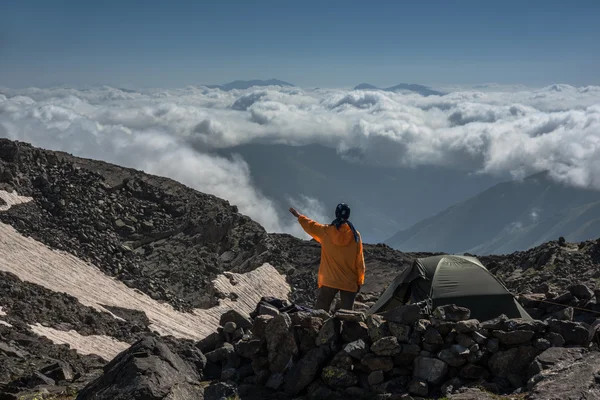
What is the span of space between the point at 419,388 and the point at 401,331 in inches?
36.4

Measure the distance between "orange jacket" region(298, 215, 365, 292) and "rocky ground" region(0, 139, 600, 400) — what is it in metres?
4.02

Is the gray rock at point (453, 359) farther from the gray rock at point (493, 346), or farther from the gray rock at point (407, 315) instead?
the gray rock at point (407, 315)

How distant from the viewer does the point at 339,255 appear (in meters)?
12.7

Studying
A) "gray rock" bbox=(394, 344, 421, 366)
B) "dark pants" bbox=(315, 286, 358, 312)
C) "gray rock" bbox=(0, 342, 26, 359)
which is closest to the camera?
"gray rock" bbox=(394, 344, 421, 366)

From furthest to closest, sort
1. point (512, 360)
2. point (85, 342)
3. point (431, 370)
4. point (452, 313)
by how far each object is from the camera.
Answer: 1. point (85, 342)
2. point (452, 313)
3. point (512, 360)
4. point (431, 370)

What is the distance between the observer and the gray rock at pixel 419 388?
988cm

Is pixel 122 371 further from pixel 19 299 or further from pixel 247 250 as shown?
pixel 247 250

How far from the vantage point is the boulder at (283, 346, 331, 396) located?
10.4m

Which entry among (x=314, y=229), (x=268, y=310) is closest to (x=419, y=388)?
(x=268, y=310)

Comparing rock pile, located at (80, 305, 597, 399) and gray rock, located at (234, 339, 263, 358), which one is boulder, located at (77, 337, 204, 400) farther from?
gray rock, located at (234, 339, 263, 358)

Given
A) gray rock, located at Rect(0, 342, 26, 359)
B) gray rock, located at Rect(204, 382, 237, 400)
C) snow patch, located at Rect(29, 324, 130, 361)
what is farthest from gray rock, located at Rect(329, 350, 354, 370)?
A: snow patch, located at Rect(29, 324, 130, 361)

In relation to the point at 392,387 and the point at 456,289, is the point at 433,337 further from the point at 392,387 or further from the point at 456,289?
the point at 456,289

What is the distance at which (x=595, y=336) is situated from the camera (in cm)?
1064

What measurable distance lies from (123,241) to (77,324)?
14.0 metres
